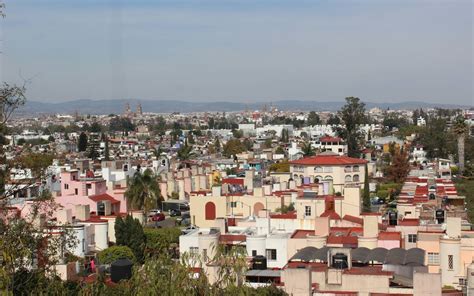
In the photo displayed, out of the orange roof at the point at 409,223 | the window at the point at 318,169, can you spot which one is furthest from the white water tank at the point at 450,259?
the window at the point at 318,169

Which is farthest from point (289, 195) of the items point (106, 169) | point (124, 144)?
point (124, 144)

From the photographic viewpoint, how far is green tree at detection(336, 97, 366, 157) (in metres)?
71.6

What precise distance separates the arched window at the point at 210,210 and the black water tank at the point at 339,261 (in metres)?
17.9

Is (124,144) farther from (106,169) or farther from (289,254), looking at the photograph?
(289,254)

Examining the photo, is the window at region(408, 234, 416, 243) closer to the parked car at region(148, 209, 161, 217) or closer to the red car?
the red car

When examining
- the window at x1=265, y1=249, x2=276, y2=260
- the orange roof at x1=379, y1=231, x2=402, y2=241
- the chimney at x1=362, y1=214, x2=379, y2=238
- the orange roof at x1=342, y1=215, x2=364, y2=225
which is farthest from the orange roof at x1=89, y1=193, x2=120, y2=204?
→ the orange roof at x1=379, y1=231, x2=402, y2=241

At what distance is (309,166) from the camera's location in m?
55.7

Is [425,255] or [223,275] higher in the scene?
[223,275]

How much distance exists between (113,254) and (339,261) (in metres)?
11.9

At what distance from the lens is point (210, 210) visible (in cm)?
3538

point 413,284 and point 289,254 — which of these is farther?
point 289,254

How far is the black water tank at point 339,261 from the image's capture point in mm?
17272

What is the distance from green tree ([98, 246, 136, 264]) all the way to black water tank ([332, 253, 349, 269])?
11.1 m

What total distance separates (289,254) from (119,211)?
17.1 metres
